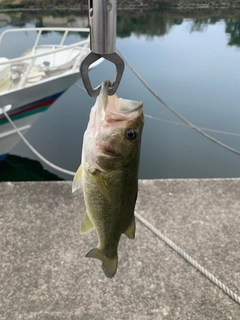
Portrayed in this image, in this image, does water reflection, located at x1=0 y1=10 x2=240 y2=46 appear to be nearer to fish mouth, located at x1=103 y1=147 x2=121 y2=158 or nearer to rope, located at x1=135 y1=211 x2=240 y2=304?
rope, located at x1=135 y1=211 x2=240 y2=304

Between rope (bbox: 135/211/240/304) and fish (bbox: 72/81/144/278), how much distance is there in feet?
3.57

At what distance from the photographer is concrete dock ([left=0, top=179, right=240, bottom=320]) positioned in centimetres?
195

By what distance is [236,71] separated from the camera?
31.0ft

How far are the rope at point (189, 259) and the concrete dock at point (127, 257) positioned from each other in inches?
1.2

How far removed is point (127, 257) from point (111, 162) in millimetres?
1306

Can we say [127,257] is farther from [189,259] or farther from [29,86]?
[29,86]

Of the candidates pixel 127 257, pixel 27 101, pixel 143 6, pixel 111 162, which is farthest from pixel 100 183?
pixel 143 6

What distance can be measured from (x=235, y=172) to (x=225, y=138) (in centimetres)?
96

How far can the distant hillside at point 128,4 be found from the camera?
10.6 meters

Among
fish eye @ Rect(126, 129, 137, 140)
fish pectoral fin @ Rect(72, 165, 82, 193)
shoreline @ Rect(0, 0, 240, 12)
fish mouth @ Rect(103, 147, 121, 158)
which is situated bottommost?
shoreline @ Rect(0, 0, 240, 12)

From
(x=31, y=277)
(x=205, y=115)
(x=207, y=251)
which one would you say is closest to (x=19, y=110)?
(x=31, y=277)

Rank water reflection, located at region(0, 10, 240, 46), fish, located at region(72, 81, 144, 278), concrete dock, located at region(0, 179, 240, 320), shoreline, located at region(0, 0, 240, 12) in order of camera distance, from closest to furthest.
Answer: fish, located at region(72, 81, 144, 278)
concrete dock, located at region(0, 179, 240, 320)
shoreline, located at region(0, 0, 240, 12)
water reflection, located at region(0, 10, 240, 46)

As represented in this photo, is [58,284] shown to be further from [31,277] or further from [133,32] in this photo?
[133,32]

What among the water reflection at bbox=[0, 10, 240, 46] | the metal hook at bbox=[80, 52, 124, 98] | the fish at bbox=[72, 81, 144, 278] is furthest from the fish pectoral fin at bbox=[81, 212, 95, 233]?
the water reflection at bbox=[0, 10, 240, 46]
